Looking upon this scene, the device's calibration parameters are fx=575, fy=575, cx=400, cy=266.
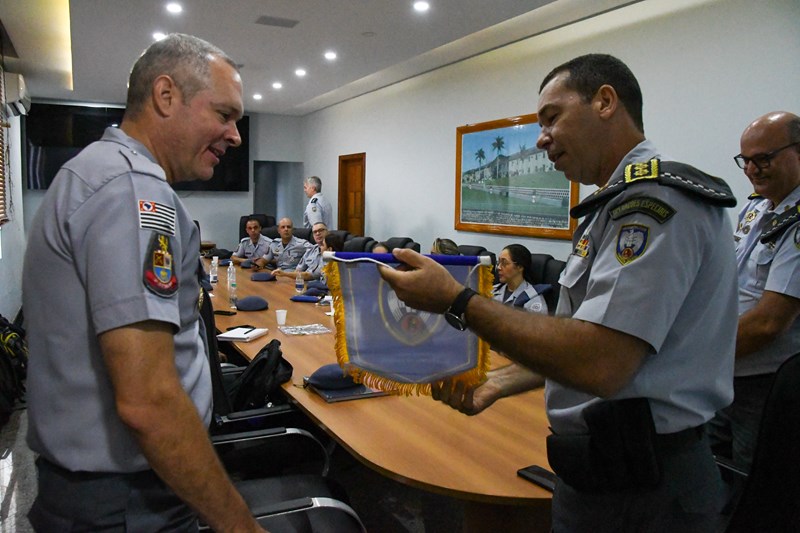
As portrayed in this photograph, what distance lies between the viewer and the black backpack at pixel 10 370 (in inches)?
152

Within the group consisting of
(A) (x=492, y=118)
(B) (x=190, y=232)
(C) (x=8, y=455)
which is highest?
(A) (x=492, y=118)

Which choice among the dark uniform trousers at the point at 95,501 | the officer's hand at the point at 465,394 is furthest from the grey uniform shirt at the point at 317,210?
the dark uniform trousers at the point at 95,501

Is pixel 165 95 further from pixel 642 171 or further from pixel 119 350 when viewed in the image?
pixel 642 171

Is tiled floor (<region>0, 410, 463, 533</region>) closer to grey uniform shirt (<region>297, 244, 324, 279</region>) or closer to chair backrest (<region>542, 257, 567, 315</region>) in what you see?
chair backrest (<region>542, 257, 567, 315</region>)

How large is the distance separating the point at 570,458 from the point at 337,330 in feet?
2.01

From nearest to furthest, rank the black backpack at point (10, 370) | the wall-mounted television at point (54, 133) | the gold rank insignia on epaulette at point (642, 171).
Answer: the gold rank insignia on epaulette at point (642, 171)
the black backpack at point (10, 370)
the wall-mounted television at point (54, 133)

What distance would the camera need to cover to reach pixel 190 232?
3.76 ft

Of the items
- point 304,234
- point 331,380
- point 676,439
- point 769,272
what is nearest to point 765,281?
point 769,272

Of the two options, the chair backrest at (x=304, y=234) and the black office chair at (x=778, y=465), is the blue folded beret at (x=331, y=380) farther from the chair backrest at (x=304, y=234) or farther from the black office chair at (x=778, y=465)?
the chair backrest at (x=304, y=234)

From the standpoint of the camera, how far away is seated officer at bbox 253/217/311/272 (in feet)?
21.4

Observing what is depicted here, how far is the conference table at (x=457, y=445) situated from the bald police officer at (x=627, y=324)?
1.09ft

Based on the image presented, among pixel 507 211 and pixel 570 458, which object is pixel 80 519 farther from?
pixel 507 211

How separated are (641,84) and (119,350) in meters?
4.78

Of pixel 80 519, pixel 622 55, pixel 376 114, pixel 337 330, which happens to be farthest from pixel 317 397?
pixel 376 114
